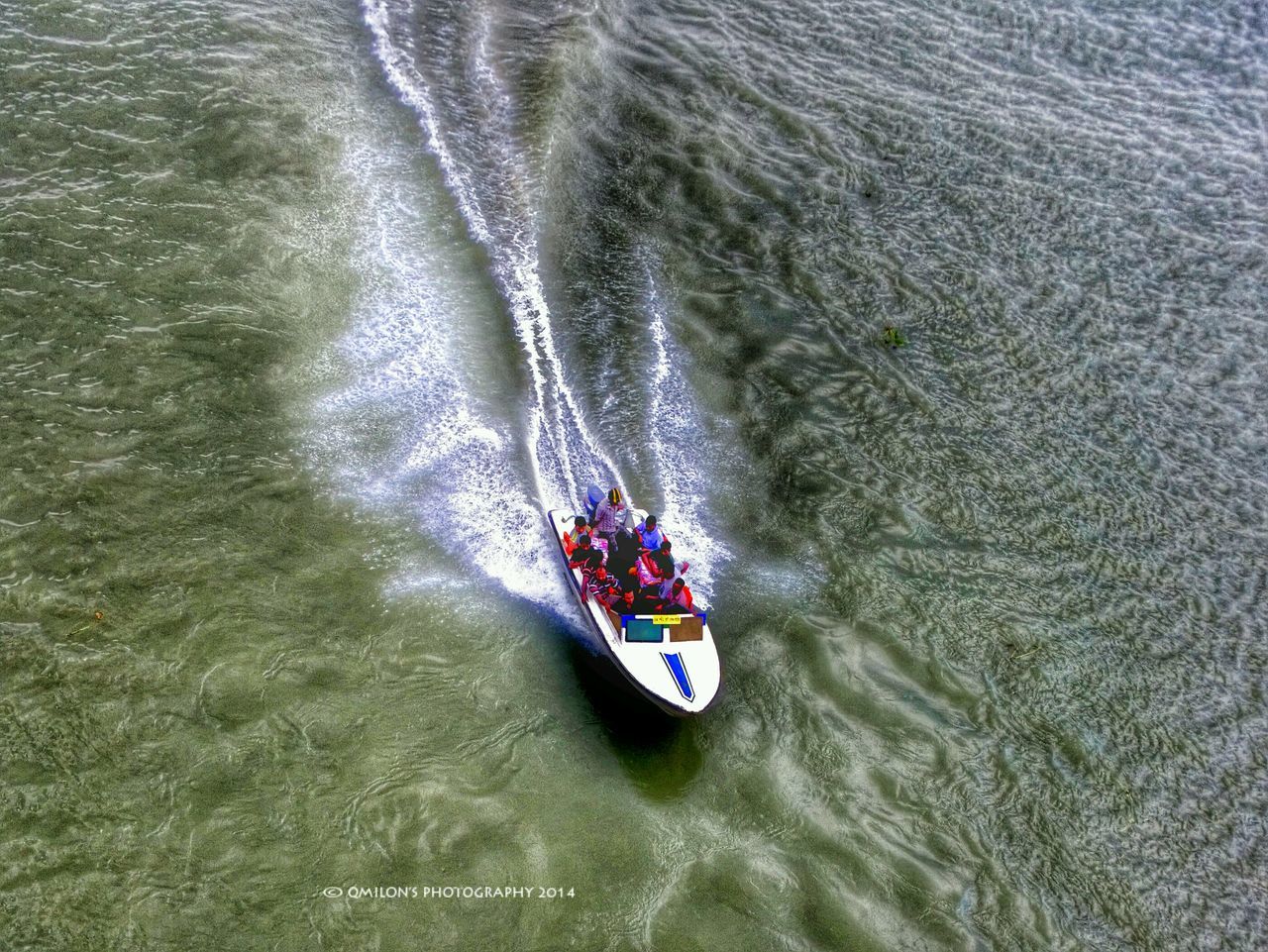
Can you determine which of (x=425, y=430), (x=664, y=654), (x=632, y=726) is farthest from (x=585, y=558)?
(x=425, y=430)

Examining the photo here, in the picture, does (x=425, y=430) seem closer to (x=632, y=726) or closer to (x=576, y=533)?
(x=576, y=533)

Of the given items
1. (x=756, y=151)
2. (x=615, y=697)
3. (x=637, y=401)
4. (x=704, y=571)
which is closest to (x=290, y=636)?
(x=615, y=697)

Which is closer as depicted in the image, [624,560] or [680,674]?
[680,674]

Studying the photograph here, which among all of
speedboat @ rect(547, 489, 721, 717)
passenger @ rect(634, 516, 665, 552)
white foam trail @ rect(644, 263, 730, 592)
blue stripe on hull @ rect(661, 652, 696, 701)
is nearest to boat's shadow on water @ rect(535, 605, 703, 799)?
speedboat @ rect(547, 489, 721, 717)

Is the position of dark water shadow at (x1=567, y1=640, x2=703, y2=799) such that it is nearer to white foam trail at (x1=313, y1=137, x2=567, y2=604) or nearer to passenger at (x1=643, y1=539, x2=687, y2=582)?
passenger at (x1=643, y1=539, x2=687, y2=582)

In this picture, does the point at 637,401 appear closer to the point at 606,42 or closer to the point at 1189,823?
the point at 1189,823

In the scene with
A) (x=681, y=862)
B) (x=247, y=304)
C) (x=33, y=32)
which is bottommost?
(x=681, y=862)
